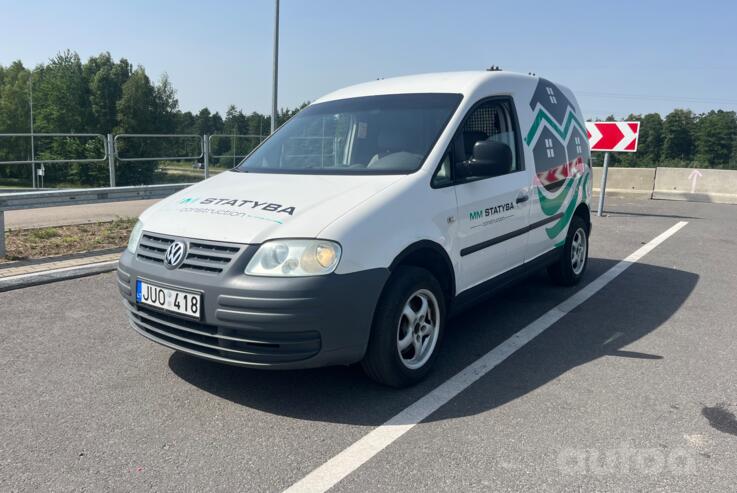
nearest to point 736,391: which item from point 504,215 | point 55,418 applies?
point 504,215

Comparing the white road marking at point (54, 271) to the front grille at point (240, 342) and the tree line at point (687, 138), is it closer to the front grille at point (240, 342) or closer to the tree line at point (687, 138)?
the front grille at point (240, 342)

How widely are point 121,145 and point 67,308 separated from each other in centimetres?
805

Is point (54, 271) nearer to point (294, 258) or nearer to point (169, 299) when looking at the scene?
point (169, 299)

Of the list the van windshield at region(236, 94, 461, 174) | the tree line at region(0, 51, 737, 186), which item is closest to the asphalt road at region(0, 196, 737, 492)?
the van windshield at region(236, 94, 461, 174)

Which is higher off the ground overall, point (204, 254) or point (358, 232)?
point (358, 232)

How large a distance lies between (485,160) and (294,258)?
155cm

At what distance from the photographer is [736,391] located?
3.66 meters

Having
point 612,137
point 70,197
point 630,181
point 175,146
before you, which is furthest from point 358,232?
point 630,181

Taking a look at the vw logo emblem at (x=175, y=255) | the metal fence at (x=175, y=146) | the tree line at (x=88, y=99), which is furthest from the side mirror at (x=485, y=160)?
the tree line at (x=88, y=99)

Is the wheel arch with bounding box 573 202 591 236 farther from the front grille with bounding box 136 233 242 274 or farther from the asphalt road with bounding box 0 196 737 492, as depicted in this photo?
the front grille with bounding box 136 233 242 274

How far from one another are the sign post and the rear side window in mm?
7692

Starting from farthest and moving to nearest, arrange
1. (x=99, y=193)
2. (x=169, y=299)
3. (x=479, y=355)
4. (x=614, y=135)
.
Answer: (x=614, y=135), (x=99, y=193), (x=479, y=355), (x=169, y=299)

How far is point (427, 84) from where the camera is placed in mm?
4547

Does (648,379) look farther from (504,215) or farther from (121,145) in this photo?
(121,145)
